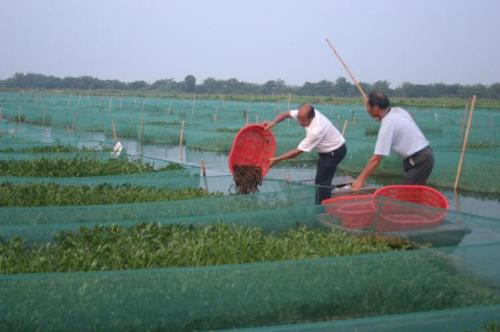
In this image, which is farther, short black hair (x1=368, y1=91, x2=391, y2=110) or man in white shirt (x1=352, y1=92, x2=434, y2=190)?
short black hair (x1=368, y1=91, x2=391, y2=110)

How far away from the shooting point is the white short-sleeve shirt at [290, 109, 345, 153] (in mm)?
5992

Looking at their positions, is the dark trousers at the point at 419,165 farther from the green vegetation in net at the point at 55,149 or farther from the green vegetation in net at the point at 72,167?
the green vegetation in net at the point at 55,149

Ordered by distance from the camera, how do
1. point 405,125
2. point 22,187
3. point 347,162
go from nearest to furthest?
point 405,125 → point 22,187 → point 347,162

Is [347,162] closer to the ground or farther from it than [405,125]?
closer to the ground

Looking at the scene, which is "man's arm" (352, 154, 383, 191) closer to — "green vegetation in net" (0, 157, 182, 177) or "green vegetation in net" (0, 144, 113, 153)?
"green vegetation in net" (0, 157, 182, 177)

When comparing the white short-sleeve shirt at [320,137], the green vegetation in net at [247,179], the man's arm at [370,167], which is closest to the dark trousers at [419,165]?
the man's arm at [370,167]

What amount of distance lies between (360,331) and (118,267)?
62.9 inches

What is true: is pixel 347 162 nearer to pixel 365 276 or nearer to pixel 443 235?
pixel 443 235

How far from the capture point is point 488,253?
386cm

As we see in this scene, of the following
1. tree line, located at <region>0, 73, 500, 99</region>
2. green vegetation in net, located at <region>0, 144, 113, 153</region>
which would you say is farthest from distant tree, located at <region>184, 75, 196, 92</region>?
green vegetation in net, located at <region>0, 144, 113, 153</region>

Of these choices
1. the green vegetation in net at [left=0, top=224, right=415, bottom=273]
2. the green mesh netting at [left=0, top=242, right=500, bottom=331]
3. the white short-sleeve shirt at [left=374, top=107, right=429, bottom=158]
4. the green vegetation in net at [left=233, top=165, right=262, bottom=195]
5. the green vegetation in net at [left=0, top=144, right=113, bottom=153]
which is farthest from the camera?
the green vegetation in net at [left=0, top=144, right=113, bottom=153]

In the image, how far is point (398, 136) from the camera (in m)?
5.14

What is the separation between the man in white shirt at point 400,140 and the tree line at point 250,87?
732 inches

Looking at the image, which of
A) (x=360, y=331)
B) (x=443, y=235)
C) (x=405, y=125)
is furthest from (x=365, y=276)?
(x=405, y=125)
